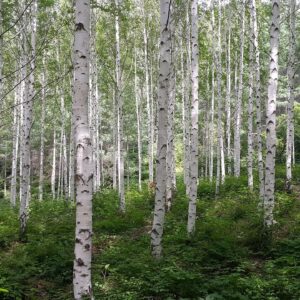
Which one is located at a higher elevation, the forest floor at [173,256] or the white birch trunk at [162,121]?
the white birch trunk at [162,121]

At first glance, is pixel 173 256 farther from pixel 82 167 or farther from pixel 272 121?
pixel 272 121

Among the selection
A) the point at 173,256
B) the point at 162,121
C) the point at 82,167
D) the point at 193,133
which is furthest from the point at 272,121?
the point at 82,167

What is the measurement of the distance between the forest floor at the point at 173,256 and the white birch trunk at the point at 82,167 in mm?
648

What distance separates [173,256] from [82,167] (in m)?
3.30

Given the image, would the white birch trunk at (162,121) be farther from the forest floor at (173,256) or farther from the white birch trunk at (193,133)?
the white birch trunk at (193,133)

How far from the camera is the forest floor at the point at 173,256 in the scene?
215 inches

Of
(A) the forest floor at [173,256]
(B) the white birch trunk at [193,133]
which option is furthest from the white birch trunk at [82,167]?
(B) the white birch trunk at [193,133]

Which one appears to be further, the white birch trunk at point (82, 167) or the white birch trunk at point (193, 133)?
the white birch trunk at point (193, 133)

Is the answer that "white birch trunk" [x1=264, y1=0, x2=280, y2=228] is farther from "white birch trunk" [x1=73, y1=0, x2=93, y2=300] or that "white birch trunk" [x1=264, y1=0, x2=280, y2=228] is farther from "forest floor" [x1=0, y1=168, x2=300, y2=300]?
"white birch trunk" [x1=73, y1=0, x2=93, y2=300]

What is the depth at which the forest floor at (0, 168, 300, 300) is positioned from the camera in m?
5.46

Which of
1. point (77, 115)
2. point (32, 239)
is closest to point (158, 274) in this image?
point (77, 115)

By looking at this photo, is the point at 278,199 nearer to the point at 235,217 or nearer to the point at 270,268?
the point at 235,217

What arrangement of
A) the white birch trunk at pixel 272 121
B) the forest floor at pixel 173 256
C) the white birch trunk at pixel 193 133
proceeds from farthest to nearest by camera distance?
the white birch trunk at pixel 193 133
the white birch trunk at pixel 272 121
the forest floor at pixel 173 256

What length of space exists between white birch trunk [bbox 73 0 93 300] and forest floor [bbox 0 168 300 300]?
0.65 m
